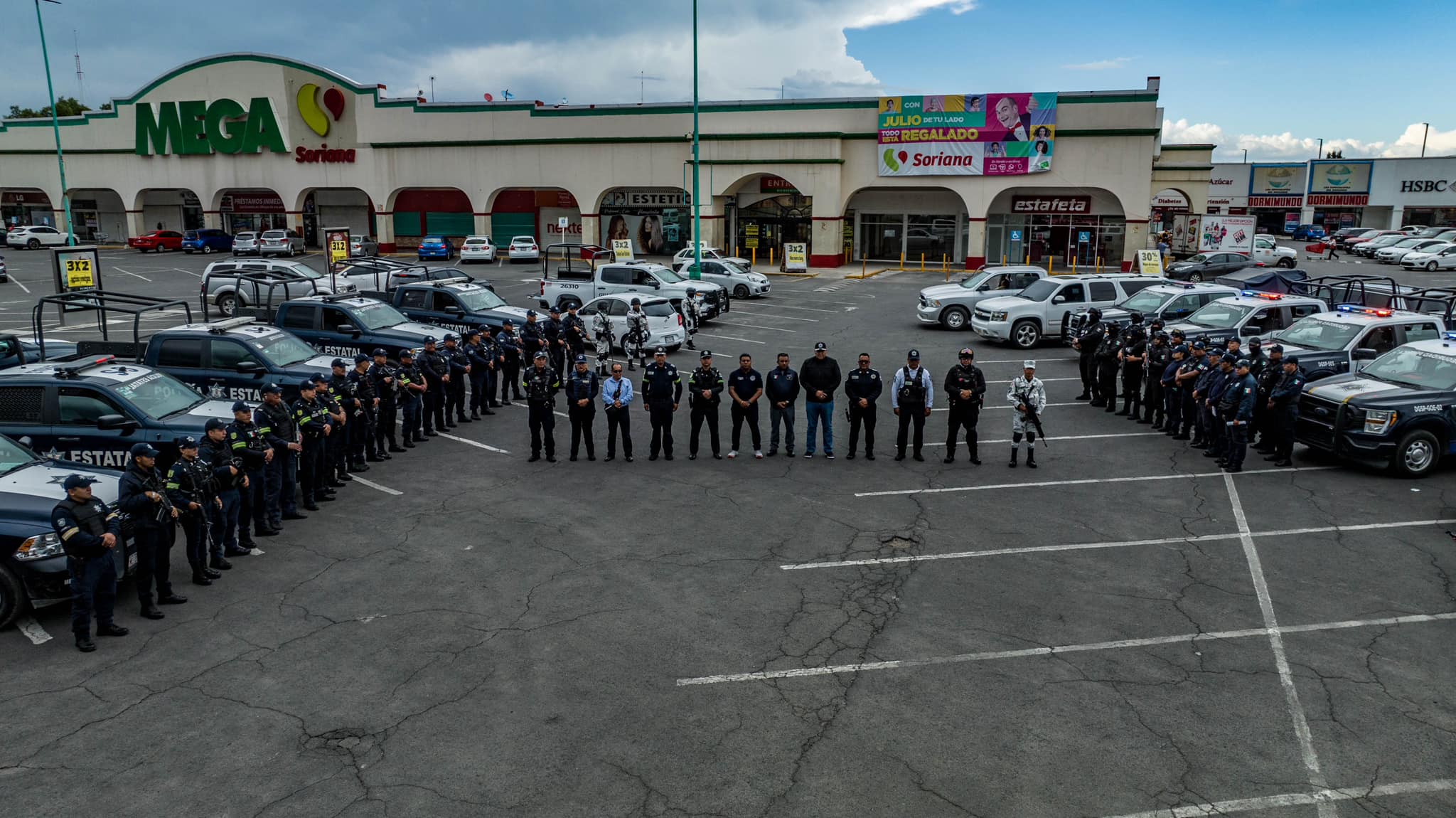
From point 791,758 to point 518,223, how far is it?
51323 mm

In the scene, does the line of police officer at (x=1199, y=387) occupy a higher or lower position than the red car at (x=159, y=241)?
lower

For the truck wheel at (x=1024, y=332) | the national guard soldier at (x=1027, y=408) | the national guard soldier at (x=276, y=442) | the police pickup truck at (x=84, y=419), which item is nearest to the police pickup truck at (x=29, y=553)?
the national guard soldier at (x=276, y=442)

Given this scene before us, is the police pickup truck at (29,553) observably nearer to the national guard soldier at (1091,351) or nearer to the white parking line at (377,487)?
the white parking line at (377,487)

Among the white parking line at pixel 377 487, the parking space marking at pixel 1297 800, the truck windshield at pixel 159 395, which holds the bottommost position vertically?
the parking space marking at pixel 1297 800

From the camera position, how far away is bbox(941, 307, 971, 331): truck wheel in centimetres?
2733

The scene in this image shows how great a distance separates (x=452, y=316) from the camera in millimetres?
21641

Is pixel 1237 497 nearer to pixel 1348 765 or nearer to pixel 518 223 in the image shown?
pixel 1348 765

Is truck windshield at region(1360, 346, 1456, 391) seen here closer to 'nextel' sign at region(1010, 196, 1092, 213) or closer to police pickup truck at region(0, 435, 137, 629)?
police pickup truck at region(0, 435, 137, 629)

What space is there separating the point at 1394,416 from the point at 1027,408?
4675 mm

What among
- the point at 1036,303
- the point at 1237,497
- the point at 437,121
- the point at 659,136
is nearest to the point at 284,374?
the point at 1237,497

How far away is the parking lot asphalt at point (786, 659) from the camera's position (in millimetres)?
6281

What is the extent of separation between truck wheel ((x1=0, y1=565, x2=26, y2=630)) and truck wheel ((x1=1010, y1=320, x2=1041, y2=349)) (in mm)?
20816

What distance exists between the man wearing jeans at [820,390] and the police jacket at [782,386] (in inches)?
5.7

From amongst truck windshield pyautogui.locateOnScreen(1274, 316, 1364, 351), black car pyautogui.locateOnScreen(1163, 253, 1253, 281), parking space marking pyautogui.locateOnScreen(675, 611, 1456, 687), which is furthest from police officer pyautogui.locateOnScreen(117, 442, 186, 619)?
black car pyautogui.locateOnScreen(1163, 253, 1253, 281)
